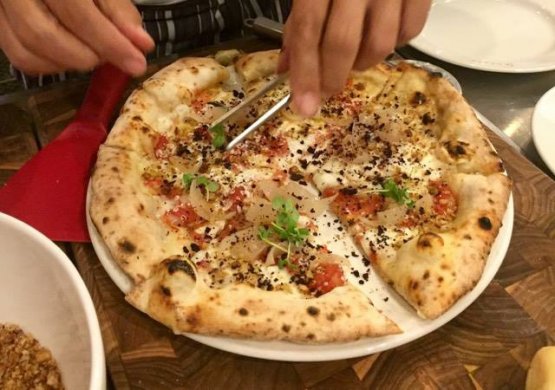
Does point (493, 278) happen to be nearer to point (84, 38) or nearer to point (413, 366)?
point (413, 366)

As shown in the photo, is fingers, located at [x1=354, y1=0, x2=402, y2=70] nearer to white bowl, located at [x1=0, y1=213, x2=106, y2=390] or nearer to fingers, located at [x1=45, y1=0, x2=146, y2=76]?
fingers, located at [x1=45, y1=0, x2=146, y2=76]

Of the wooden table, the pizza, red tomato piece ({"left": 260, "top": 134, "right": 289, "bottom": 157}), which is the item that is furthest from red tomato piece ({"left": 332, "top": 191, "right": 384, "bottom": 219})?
the wooden table

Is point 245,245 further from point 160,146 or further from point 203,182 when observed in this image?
point 160,146

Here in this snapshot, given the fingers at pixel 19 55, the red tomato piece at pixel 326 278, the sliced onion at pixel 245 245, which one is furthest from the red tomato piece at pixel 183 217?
the fingers at pixel 19 55

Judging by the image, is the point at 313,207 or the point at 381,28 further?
the point at 313,207

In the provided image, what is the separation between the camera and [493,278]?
4.81 feet

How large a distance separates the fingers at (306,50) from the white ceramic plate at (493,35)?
3.19ft

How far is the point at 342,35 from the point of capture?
1.27 metres

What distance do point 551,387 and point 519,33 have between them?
1.67 meters

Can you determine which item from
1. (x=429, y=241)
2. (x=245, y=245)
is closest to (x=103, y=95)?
(x=245, y=245)

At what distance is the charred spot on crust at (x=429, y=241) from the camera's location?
54.4 inches

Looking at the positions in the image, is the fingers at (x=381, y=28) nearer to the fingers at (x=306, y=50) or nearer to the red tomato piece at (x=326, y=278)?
the fingers at (x=306, y=50)

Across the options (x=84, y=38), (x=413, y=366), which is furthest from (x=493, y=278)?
(x=84, y=38)

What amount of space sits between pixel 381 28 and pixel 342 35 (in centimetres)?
10
